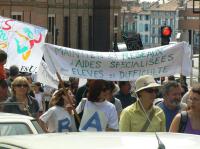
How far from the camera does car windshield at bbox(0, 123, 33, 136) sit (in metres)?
7.94

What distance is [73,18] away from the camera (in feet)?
228

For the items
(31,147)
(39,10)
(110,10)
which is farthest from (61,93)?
(110,10)

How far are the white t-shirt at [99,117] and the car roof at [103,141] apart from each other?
4054 millimetres

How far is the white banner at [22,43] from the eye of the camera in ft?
48.9

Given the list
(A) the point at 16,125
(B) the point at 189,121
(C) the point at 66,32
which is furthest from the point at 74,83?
(C) the point at 66,32

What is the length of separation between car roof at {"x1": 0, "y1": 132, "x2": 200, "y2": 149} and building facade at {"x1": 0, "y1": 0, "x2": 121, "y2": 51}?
4497 cm

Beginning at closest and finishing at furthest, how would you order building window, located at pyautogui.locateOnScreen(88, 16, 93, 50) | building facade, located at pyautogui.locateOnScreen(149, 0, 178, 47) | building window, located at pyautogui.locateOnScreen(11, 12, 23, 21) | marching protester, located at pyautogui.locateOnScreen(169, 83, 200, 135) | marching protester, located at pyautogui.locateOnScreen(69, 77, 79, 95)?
marching protester, located at pyautogui.locateOnScreen(169, 83, 200, 135)
marching protester, located at pyautogui.locateOnScreen(69, 77, 79, 95)
building window, located at pyautogui.locateOnScreen(11, 12, 23, 21)
building window, located at pyautogui.locateOnScreen(88, 16, 93, 50)
building facade, located at pyautogui.locateOnScreen(149, 0, 178, 47)

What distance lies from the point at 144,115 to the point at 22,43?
7294 mm

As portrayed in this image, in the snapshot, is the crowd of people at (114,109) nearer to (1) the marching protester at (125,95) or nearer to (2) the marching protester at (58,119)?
(2) the marching protester at (58,119)

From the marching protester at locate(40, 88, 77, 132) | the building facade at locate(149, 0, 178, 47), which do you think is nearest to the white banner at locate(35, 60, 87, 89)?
the marching protester at locate(40, 88, 77, 132)

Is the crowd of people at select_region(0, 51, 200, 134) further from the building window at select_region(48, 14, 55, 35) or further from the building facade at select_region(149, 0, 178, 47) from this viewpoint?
the building facade at select_region(149, 0, 178, 47)

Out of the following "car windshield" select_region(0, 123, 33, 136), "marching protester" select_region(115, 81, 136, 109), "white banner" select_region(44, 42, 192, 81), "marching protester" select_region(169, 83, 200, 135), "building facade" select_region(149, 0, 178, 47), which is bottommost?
"building facade" select_region(149, 0, 178, 47)

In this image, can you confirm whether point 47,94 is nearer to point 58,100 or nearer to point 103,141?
point 58,100

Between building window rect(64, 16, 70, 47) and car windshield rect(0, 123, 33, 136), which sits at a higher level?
car windshield rect(0, 123, 33, 136)
